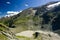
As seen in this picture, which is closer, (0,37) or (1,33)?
(0,37)

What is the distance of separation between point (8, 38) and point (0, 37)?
2.21 meters

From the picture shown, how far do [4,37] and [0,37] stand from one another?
105 centimetres

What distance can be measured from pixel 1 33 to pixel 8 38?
158 centimetres

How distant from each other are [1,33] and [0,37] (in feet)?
8.16

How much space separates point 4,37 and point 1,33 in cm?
176

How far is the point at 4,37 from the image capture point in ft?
94.1

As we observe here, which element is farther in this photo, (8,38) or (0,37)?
(8,38)

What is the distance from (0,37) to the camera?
91.1 feet

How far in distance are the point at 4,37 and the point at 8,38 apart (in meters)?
1.16

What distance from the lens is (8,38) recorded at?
29688 mm

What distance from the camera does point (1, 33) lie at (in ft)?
99.1
